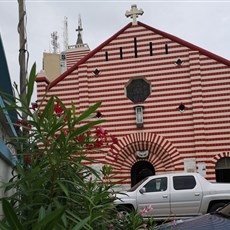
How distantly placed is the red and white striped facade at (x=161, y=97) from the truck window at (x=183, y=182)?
738 centimetres

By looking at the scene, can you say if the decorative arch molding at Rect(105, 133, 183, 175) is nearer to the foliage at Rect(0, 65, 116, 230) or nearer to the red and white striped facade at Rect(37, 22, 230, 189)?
the red and white striped facade at Rect(37, 22, 230, 189)

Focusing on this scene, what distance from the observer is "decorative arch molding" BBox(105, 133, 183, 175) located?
18.9 meters

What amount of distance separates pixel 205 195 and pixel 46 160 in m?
8.20

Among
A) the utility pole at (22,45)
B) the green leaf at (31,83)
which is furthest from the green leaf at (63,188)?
the utility pole at (22,45)

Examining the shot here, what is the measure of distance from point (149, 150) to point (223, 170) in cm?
357

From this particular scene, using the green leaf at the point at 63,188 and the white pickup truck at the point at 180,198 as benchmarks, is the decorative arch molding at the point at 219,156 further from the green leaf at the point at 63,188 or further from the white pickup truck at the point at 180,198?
the green leaf at the point at 63,188

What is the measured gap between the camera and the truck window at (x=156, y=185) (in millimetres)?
10977

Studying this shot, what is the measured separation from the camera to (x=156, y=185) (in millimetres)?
11055

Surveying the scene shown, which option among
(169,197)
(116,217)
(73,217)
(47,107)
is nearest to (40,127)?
(47,107)

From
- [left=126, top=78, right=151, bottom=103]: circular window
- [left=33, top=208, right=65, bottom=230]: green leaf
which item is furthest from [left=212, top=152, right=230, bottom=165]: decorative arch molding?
[left=33, top=208, right=65, bottom=230]: green leaf

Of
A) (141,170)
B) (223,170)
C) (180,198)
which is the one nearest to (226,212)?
(180,198)

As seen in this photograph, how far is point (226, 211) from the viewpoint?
17.7 ft

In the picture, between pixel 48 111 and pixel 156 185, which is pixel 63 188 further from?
pixel 156 185

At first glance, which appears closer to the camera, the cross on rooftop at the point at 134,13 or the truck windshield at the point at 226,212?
the truck windshield at the point at 226,212
